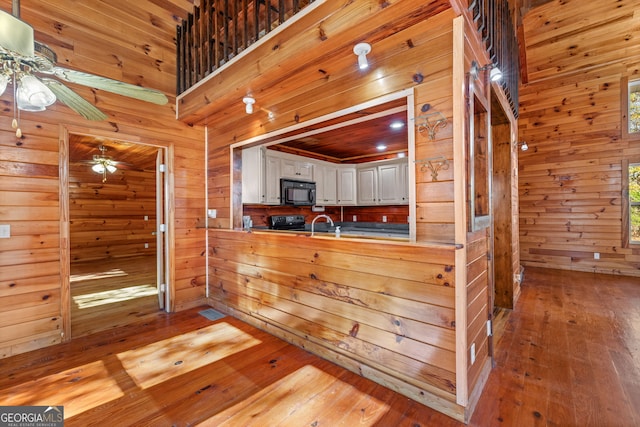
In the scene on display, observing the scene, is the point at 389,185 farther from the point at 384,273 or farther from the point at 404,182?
the point at 384,273

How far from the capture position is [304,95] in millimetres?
2525

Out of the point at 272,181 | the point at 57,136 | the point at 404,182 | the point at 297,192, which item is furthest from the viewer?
the point at 404,182

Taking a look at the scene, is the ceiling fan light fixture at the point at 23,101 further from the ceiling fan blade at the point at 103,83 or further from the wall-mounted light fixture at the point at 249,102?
the wall-mounted light fixture at the point at 249,102

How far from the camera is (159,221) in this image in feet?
11.8

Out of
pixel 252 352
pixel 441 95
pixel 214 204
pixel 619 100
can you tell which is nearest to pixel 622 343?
pixel 441 95

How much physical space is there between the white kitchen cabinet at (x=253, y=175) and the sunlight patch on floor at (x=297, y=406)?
2.57m

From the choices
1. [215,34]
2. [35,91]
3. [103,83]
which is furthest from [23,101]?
[215,34]

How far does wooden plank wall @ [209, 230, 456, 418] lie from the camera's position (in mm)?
1718

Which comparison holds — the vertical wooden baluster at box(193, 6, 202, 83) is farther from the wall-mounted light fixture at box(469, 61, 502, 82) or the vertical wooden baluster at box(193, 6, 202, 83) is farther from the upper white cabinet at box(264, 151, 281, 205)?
the wall-mounted light fixture at box(469, 61, 502, 82)

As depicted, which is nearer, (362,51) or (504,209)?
(362,51)

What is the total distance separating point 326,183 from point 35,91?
4208 mm

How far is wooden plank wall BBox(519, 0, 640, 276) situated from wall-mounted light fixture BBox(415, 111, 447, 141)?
4.62 m

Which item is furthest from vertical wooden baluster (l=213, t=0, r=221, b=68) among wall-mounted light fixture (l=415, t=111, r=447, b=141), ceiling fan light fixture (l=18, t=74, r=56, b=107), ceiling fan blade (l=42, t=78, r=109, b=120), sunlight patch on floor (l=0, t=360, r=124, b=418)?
sunlight patch on floor (l=0, t=360, r=124, b=418)

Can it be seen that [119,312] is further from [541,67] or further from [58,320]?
[541,67]
